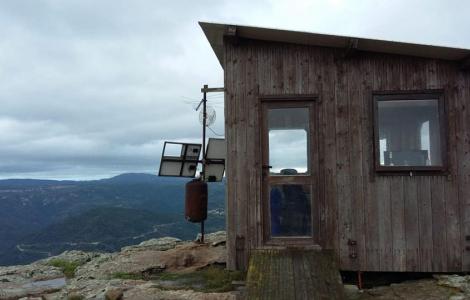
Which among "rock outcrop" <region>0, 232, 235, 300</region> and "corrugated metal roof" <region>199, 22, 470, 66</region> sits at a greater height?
"corrugated metal roof" <region>199, 22, 470, 66</region>

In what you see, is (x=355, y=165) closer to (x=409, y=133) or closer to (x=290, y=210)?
(x=409, y=133)

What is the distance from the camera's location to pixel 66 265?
31.6 ft

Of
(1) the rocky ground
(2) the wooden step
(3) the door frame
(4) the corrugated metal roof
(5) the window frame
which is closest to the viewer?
(2) the wooden step

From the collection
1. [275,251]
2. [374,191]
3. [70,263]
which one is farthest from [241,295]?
[70,263]

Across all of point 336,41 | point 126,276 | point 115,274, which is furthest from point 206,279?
point 336,41

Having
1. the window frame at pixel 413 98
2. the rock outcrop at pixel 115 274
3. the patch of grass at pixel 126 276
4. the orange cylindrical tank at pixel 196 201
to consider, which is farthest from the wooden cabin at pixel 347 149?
the orange cylindrical tank at pixel 196 201

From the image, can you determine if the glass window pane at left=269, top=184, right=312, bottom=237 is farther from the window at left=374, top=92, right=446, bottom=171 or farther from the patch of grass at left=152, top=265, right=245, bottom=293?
the window at left=374, top=92, right=446, bottom=171

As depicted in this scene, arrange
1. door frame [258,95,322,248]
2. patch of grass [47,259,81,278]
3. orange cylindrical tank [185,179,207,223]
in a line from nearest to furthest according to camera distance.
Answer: door frame [258,95,322,248] < patch of grass [47,259,81,278] < orange cylindrical tank [185,179,207,223]

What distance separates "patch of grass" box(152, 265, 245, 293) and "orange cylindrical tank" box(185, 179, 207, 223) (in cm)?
149

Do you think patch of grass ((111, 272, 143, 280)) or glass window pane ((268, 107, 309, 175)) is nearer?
glass window pane ((268, 107, 309, 175))

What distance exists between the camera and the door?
7148 millimetres

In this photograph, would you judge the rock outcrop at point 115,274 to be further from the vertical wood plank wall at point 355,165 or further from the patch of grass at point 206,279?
the vertical wood plank wall at point 355,165

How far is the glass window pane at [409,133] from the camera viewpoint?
23.0 feet

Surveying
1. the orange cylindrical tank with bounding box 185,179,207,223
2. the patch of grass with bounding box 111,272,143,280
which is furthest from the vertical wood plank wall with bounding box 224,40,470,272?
the orange cylindrical tank with bounding box 185,179,207,223
